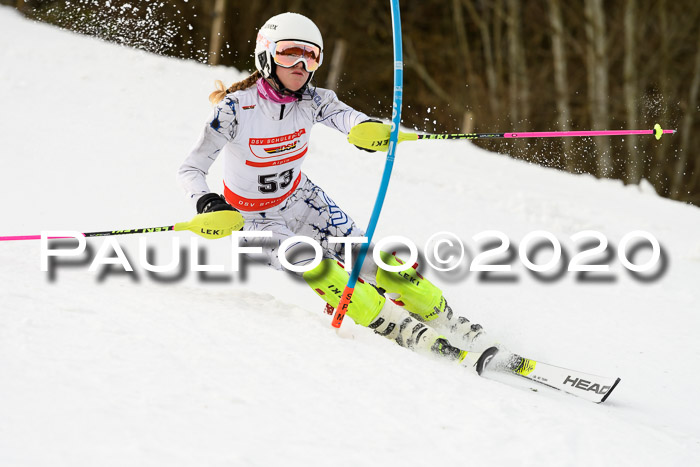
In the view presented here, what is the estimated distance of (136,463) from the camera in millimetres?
1775

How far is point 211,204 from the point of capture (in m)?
3.15

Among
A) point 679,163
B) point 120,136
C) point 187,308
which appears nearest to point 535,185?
point 120,136

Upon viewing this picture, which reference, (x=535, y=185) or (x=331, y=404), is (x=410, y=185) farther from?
(x=331, y=404)

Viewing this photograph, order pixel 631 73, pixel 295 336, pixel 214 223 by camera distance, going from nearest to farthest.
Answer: pixel 295 336
pixel 214 223
pixel 631 73

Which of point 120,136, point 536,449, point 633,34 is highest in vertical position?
point 633,34

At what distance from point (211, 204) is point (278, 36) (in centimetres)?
83

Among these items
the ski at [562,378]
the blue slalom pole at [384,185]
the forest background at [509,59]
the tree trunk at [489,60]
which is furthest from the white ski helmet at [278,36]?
the tree trunk at [489,60]

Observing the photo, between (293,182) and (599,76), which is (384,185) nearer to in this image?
(293,182)

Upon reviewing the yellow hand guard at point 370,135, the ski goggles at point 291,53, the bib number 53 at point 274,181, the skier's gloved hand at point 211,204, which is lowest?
the skier's gloved hand at point 211,204

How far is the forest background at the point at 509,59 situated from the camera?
1191 centimetres

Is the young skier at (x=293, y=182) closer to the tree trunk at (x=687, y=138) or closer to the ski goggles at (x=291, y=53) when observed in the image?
the ski goggles at (x=291, y=53)

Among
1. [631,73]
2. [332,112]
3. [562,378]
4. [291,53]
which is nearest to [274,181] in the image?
[332,112]

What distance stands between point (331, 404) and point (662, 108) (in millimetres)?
13545

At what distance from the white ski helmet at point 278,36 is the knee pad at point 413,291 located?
106cm
